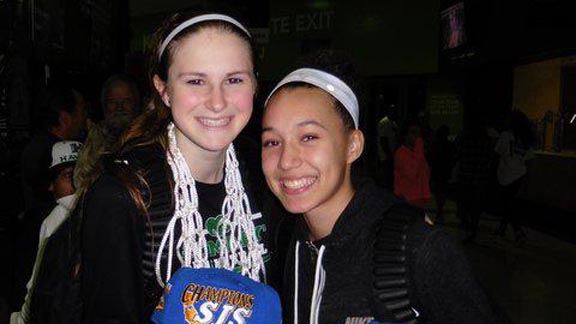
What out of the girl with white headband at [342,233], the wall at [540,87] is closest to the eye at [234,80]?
the girl with white headband at [342,233]

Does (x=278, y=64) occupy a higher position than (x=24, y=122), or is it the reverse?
(x=278, y=64)

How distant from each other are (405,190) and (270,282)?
5205mm

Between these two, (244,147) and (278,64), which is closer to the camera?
(244,147)

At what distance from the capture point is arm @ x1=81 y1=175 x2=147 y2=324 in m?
1.50

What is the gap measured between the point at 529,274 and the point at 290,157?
5.56m

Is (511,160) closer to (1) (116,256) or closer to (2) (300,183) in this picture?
(2) (300,183)

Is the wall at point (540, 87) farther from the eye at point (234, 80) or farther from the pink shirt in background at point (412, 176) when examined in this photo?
the eye at point (234, 80)

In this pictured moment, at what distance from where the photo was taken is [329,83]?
1816 mm

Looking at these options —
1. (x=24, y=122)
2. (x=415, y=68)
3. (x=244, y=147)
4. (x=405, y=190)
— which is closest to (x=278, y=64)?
(x=415, y=68)

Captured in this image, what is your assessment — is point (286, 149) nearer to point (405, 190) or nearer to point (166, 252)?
point (166, 252)

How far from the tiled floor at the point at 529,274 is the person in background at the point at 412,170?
726mm

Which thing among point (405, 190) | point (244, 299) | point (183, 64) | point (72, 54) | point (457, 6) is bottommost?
point (405, 190)

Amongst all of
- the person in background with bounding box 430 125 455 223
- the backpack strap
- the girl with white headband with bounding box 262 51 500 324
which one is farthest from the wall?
the backpack strap

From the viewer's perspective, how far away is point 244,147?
2340 mm
